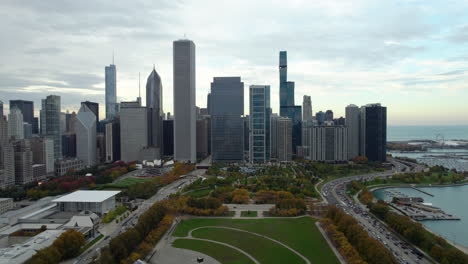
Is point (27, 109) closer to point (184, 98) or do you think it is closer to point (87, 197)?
point (184, 98)

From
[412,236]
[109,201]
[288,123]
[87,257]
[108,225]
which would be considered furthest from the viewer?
[288,123]

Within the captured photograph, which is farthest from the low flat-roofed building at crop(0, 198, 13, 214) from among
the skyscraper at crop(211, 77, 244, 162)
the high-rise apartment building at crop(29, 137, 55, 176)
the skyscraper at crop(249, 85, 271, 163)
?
the skyscraper at crop(249, 85, 271, 163)

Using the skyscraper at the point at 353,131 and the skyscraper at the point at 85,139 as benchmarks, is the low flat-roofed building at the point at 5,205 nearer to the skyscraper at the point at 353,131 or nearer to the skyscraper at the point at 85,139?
the skyscraper at the point at 85,139

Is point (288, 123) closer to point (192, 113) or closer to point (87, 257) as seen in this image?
point (192, 113)

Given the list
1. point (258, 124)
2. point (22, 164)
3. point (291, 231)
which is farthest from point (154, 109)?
point (291, 231)

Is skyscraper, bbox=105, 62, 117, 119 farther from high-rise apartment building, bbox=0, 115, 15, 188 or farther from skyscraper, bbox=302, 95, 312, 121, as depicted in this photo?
high-rise apartment building, bbox=0, 115, 15, 188

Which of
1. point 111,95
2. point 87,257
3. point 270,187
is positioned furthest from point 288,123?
point 111,95
